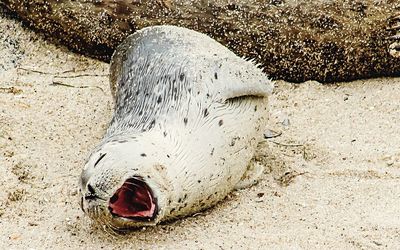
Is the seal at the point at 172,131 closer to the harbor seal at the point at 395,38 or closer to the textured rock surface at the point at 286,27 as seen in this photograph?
the textured rock surface at the point at 286,27

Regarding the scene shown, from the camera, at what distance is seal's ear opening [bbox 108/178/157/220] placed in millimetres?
3191

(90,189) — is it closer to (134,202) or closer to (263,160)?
(134,202)

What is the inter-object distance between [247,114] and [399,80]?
1.47m

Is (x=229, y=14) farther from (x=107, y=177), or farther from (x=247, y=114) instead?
(x=107, y=177)

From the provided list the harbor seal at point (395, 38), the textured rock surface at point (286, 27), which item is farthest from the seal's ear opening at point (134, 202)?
the harbor seal at point (395, 38)

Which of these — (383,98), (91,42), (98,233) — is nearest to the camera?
(98,233)

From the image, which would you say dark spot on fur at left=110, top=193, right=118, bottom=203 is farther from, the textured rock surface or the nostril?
the textured rock surface

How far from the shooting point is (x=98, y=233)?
3486 millimetres

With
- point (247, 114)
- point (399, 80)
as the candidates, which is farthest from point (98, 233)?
point (399, 80)

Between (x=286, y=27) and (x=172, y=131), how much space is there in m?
1.56

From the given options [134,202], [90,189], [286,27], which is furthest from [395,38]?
[90,189]

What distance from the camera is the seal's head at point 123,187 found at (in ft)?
10.3

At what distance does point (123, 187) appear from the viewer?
320cm

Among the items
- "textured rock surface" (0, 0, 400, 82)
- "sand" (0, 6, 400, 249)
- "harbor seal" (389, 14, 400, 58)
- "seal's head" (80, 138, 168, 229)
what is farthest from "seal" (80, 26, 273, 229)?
"harbor seal" (389, 14, 400, 58)
